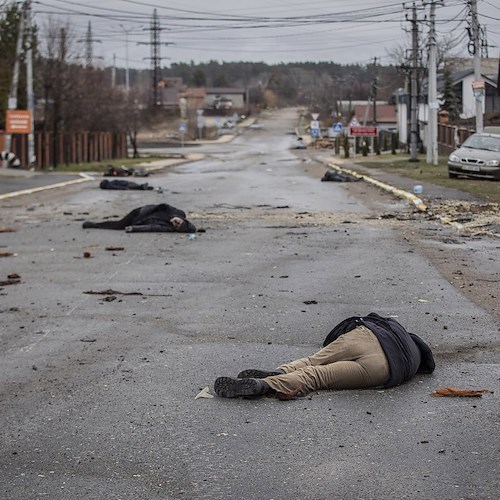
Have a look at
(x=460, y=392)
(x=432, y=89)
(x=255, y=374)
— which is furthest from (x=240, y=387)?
(x=432, y=89)

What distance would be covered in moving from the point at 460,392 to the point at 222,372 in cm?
181

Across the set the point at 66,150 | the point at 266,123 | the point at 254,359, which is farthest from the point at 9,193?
the point at 266,123

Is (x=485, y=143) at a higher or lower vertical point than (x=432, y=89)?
lower

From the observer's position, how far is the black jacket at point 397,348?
6797mm

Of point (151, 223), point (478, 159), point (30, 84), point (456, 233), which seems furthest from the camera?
point (30, 84)

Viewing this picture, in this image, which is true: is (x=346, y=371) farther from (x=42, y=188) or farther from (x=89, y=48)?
(x=89, y=48)

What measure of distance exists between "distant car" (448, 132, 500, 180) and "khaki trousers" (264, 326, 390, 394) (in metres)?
24.8

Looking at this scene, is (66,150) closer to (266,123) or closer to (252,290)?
(252,290)

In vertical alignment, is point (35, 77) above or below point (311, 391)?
above

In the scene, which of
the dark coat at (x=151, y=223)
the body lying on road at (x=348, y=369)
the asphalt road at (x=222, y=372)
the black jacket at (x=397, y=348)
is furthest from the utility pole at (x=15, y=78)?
the body lying on road at (x=348, y=369)

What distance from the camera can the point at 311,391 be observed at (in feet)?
22.0

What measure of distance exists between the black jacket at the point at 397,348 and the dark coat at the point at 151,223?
10.1 meters

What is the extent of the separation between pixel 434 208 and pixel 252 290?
11083 mm

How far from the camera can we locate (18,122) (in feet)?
150
